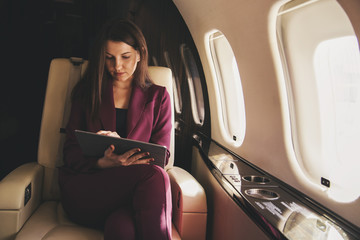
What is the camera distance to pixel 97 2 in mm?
2717

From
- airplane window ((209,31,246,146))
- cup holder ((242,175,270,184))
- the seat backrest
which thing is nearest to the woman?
the seat backrest

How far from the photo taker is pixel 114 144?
159cm

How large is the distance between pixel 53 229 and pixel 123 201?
18.0 inches

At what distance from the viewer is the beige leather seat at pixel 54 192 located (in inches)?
63.7

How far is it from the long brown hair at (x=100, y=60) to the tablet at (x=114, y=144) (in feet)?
1.26

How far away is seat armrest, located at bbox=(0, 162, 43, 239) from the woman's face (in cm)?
88

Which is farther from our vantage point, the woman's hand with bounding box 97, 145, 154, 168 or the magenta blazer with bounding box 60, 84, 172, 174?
the magenta blazer with bounding box 60, 84, 172, 174

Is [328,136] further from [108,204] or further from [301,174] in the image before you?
[108,204]

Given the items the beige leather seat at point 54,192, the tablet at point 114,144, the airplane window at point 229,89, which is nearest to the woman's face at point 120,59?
the beige leather seat at point 54,192

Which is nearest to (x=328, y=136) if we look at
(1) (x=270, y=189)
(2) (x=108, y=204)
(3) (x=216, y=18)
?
(1) (x=270, y=189)

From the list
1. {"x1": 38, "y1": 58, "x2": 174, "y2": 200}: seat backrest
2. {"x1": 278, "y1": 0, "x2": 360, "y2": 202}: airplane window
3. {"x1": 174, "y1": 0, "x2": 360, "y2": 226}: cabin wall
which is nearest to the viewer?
{"x1": 278, "y1": 0, "x2": 360, "y2": 202}: airplane window

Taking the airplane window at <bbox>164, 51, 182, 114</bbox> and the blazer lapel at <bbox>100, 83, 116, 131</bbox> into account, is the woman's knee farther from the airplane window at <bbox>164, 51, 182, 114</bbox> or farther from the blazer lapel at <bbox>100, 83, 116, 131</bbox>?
the airplane window at <bbox>164, 51, 182, 114</bbox>

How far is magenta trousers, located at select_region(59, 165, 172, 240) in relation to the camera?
1443mm

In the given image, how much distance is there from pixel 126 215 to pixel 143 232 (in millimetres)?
132
